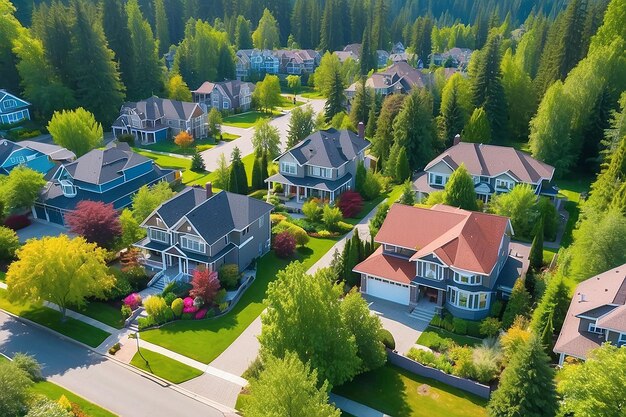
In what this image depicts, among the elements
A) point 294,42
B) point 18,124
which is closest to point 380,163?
point 18,124

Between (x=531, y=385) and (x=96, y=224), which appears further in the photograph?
(x=96, y=224)

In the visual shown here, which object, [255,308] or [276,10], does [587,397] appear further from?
[276,10]

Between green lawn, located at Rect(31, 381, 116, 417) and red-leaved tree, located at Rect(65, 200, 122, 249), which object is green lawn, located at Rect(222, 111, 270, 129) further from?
green lawn, located at Rect(31, 381, 116, 417)

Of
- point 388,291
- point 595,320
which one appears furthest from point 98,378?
point 595,320

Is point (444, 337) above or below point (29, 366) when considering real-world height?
below

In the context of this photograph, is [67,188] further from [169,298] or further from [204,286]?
[204,286]

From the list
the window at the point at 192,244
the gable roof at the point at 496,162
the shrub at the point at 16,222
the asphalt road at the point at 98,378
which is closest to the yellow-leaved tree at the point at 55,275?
the asphalt road at the point at 98,378
